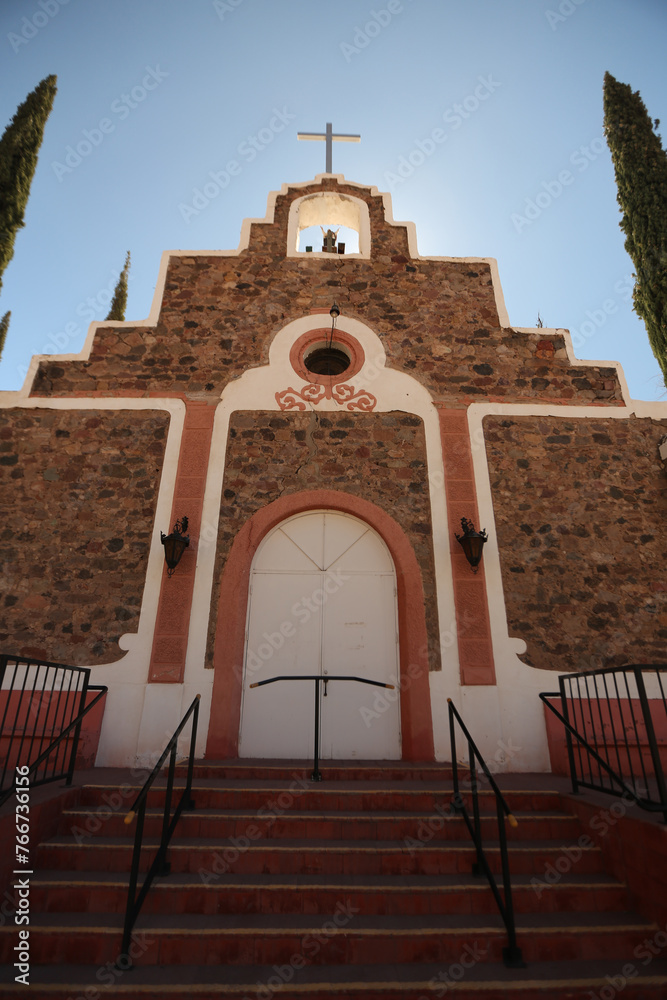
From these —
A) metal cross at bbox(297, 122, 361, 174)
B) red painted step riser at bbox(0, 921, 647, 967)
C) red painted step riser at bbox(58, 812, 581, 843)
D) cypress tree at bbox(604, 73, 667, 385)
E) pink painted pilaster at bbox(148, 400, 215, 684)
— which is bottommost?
red painted step riser at bbox(0, 921, 647, 967)

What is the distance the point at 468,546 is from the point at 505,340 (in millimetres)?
3408

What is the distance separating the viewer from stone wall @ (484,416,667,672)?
6.52m

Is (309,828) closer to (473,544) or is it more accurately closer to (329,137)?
(473,544)

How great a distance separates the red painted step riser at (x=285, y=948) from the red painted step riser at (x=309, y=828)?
93cm

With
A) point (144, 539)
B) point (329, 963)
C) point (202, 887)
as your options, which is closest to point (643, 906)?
point (329, 963)

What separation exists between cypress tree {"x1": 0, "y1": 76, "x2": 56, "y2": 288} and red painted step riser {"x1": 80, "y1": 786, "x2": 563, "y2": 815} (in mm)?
7476

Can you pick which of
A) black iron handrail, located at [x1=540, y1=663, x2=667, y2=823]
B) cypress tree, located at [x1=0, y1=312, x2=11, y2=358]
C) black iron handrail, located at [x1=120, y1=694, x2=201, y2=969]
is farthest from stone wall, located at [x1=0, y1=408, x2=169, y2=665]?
cypress tree, located at [x1=0, y1=312, x2=11, y2=358]

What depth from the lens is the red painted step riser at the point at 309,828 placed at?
4.29 metres

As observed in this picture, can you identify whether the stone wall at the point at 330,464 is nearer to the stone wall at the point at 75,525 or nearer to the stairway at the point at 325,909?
the stone wall at the point at 75,525

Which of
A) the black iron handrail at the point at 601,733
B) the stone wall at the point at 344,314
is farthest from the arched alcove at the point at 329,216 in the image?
the black iron handrail at the point at 601,733

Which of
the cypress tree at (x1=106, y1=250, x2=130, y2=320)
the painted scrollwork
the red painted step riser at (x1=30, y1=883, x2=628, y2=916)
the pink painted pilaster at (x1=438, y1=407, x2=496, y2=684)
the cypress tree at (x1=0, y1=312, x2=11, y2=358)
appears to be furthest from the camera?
the cypress tree at (x1=0, y1=312, x2=11, y2=358)

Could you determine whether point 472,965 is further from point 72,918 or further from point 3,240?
point 3,240

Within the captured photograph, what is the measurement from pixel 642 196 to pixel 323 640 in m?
7.88

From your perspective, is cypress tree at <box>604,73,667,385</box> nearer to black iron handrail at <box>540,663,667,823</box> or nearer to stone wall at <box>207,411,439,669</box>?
stone wall at <box>207,411,439,669</box>
